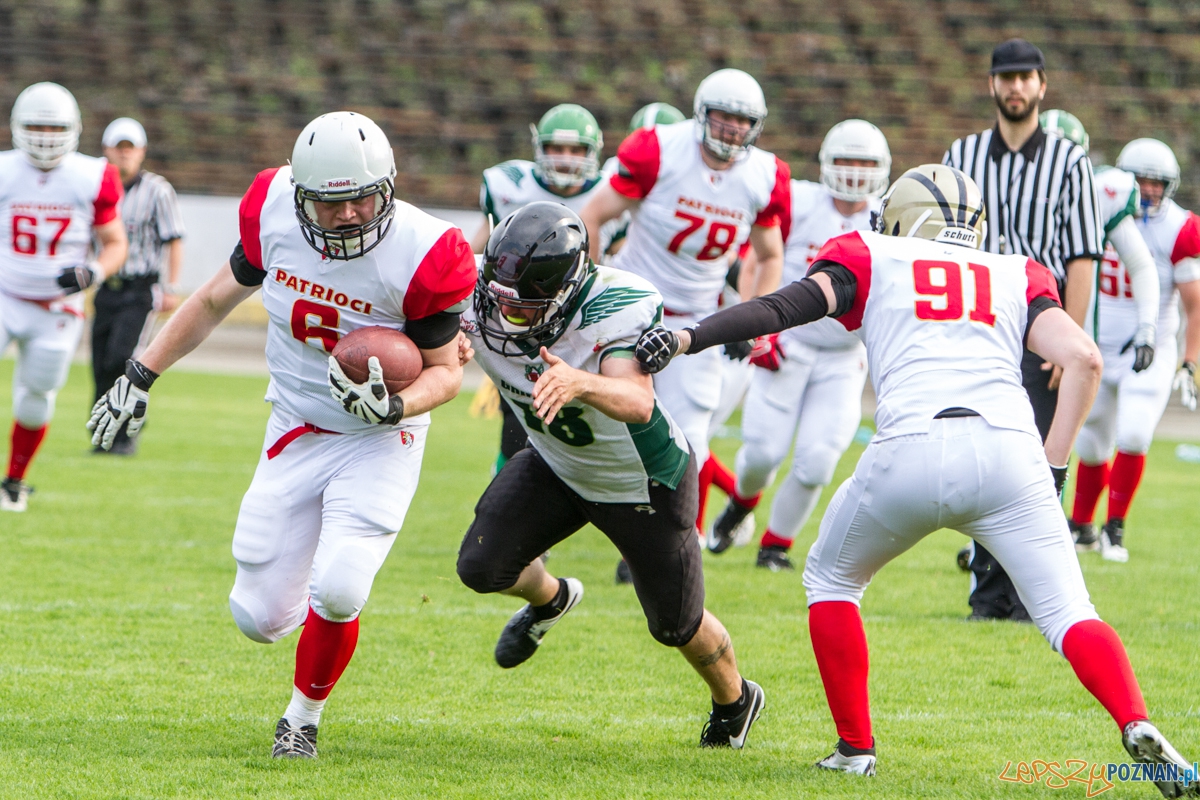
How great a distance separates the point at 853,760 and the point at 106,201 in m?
5.38

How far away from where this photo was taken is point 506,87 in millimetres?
22219

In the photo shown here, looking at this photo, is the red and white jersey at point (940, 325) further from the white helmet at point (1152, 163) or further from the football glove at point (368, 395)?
the white helmet at point (1152, 163)

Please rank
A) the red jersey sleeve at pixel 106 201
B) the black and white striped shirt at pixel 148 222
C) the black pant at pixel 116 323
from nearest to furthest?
the red jersey sleeve at pixel 106 201
the black pant at pixel 116 323
the black and white striped shirt at pixel 148 222

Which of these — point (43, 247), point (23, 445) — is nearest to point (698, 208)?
point (43, 247)

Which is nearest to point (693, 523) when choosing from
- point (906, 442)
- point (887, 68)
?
point (906, 442)

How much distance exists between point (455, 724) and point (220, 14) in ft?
71.1

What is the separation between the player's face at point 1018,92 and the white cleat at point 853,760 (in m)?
2.82

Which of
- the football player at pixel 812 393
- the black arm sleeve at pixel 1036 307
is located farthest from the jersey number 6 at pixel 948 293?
the football player at pixel 812 393

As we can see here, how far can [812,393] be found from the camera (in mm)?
6762

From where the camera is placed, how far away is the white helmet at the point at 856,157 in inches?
268

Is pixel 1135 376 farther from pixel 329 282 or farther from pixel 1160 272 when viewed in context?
pixel 329 282

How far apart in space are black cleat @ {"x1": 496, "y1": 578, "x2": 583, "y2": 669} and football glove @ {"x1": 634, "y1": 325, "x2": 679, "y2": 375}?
1.03 meters

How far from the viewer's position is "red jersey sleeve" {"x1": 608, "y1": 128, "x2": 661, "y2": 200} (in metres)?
6.36

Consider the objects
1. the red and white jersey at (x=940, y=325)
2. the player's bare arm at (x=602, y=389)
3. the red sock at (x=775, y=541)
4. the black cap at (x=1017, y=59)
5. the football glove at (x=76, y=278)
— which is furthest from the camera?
the football glove at (x=76, y=278)
